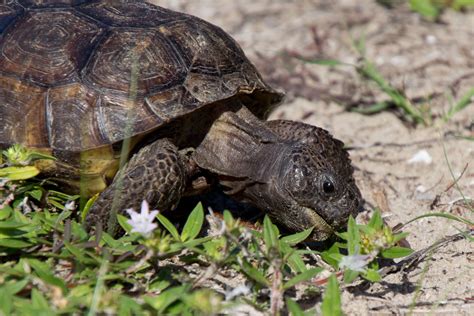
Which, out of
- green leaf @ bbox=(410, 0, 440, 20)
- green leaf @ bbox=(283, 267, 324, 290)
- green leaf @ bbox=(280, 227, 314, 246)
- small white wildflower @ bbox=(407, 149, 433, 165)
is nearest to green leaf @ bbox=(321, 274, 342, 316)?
green leaf @ bbox=(283, 267, 324, 290)

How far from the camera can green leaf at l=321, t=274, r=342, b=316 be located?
3023 millimetres

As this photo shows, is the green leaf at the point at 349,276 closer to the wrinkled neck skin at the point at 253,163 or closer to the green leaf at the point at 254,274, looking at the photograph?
the green leaf at the point at 254,274

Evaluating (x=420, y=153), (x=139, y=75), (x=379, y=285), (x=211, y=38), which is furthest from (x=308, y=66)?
(x=379, y=285)

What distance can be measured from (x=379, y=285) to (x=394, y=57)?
356 centimetres

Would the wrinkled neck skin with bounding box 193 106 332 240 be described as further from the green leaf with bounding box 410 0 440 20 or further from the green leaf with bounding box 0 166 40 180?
the green leaf with bounding box 410 0 440 20

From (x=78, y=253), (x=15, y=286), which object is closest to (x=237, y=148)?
(x=78, y=253)

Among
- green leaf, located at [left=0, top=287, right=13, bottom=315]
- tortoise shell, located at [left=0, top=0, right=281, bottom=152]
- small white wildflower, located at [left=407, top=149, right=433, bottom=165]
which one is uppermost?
tortoise shell, located at [left=0, top=0, right=281, bottom=152]

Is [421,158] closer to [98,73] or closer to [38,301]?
[98,73]

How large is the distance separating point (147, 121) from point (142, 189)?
0.36 meters

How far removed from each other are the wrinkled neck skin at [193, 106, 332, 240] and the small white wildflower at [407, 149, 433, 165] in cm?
141

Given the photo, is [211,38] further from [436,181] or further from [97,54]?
[436,181]

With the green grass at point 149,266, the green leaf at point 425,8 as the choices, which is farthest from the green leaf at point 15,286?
the green leaf at point 425,8

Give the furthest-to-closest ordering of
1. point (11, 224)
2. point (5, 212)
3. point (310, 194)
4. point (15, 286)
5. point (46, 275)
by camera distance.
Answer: point (310, 194), point (5, 212), point (11, 224), point (46, 275), point (15, 286)

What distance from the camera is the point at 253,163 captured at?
4.06m
